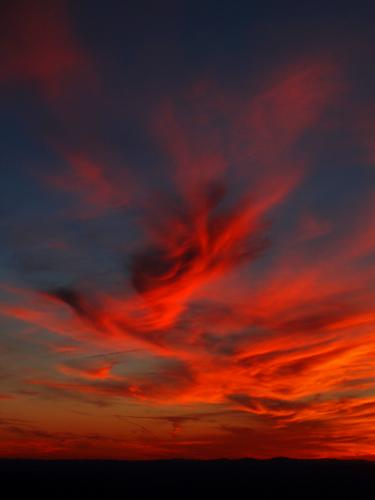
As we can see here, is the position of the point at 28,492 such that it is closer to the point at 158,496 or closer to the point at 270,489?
the point at 158,496

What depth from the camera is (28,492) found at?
88.1 metres

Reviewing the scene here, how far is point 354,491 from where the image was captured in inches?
3730

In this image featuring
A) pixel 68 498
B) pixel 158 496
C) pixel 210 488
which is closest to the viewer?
pixel 68 498

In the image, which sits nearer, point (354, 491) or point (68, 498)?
point (68, 498)

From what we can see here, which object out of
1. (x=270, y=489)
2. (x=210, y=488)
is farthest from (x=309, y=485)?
(x=210, y=488)

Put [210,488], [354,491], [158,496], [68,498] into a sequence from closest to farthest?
[68,498] < [158,496] < [354,491] < [210,488]

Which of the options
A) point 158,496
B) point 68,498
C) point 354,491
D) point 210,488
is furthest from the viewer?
point 210,488

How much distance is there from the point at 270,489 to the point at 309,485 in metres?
13.4

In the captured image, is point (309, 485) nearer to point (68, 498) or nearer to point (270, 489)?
point (270, 489)

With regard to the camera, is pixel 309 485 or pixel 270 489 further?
pixel 309 485

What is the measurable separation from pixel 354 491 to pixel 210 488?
92.1ft

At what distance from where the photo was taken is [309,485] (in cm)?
10756

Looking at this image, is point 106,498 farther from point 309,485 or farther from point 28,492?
point 309,485

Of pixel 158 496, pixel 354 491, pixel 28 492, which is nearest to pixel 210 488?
pixel 158 496
